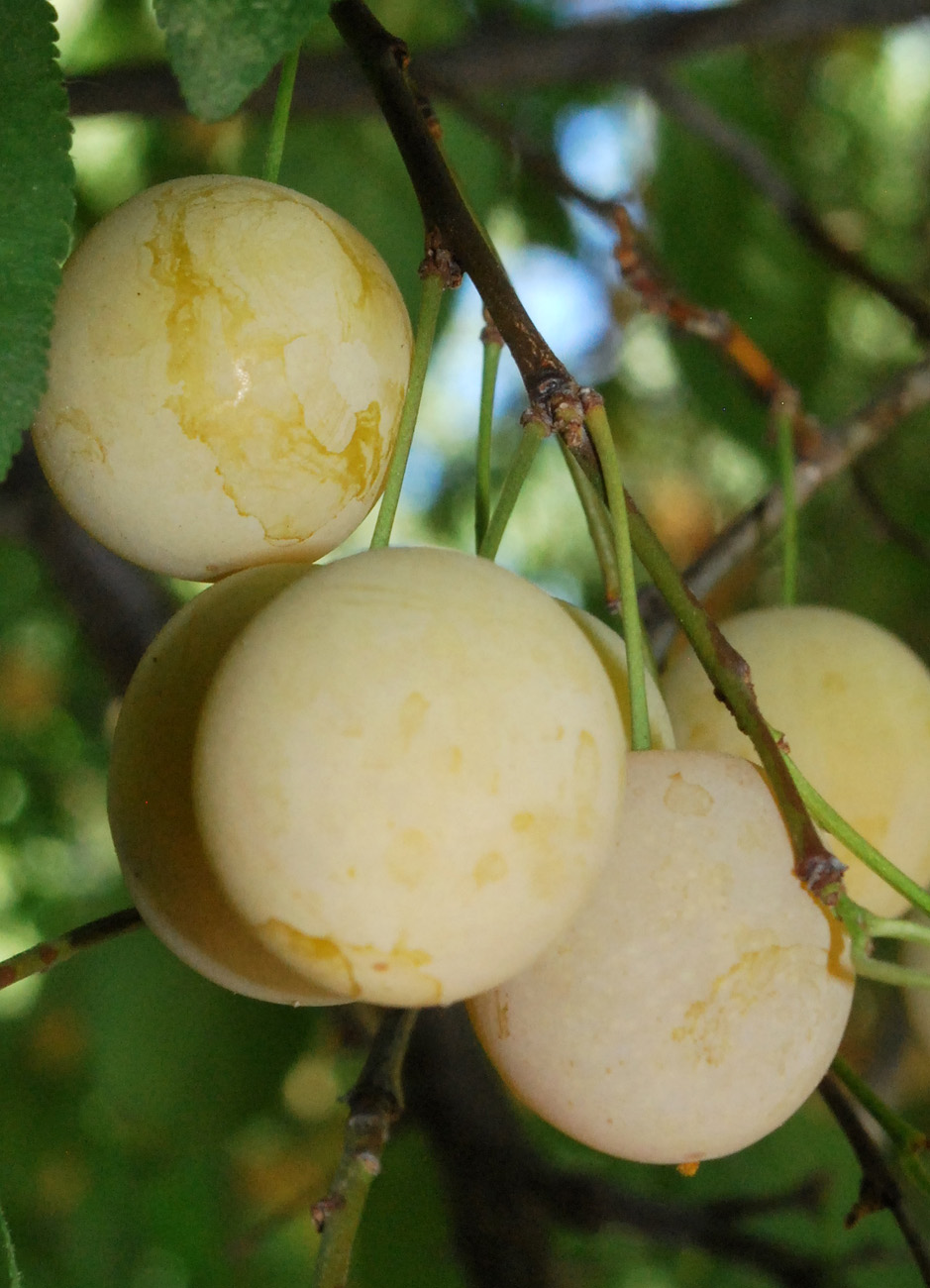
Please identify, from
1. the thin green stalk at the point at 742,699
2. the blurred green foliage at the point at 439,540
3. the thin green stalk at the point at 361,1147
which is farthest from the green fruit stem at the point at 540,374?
the blurred green foliage at the point at 439,540

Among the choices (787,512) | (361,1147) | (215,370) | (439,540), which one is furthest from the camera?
(439,540)

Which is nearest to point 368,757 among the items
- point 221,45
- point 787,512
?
point 221,45

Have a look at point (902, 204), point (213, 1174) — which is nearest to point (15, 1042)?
point (213, 1174)

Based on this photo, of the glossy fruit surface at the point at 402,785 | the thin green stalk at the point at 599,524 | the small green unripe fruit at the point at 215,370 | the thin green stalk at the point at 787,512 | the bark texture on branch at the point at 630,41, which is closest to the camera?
the glossy fruit surface at the point at 402,785

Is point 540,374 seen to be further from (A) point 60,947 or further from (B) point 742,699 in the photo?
(A) point 60,947

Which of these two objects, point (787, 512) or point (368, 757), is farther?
point (787, 512)

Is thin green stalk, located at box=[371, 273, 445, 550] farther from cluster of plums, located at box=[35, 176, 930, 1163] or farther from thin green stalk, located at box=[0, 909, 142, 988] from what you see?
thin green stalk, located at box=[0, 909, 142, 988]

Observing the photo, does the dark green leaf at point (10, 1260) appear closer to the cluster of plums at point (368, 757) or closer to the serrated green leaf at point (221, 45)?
the cluster of plums at point (368, 757)

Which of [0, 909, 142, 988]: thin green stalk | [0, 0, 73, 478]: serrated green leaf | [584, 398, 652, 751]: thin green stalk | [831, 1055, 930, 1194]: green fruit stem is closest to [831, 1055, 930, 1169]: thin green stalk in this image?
[831, 1055, 930, 1194]: green fruit stem
